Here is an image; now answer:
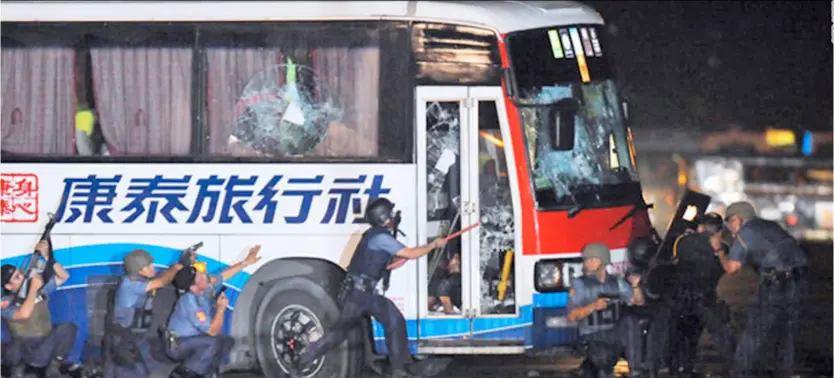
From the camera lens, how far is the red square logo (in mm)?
12875

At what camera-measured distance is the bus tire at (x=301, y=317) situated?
12.7 m

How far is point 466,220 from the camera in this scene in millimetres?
12727

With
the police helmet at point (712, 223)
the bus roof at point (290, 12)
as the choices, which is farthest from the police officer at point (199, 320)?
the police helmet at point (712, 223)

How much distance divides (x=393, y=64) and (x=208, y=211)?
1845 millimetres

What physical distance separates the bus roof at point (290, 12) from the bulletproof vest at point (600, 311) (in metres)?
2.07

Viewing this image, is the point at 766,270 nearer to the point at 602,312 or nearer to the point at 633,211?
the point at 633,211

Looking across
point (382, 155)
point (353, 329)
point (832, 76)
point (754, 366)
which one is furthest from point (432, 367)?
point (832, 76)

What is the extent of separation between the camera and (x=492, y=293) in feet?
42.2

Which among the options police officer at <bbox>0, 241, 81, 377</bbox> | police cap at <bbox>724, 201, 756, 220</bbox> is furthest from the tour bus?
police cap at <bbox>724, 201, 756, 220</bbox>

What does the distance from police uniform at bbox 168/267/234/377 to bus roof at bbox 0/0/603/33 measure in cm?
206

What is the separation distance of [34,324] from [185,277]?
4.34 ft

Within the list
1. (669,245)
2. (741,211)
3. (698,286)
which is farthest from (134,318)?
(741,211)

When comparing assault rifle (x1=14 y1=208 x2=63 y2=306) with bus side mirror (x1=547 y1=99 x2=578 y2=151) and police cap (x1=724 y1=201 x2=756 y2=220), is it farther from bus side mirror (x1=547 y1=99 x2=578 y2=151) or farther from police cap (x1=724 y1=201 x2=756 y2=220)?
police cap (x1=724 y1=201 x2=756 y2=220)

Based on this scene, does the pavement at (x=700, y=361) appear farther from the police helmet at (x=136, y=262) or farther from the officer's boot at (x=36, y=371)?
the officer's boot at (x=36, y=371)
